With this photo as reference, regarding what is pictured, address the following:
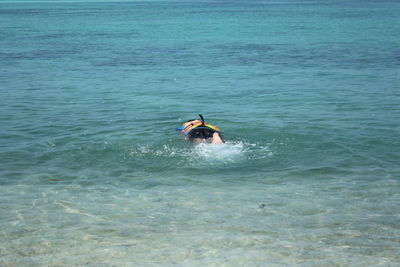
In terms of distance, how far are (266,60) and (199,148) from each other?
2012 centimetres

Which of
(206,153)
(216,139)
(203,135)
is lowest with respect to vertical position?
(206,153)

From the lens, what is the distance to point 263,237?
29.0 ft

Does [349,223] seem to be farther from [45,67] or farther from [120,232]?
[45,67]

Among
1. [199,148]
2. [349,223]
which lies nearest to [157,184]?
[199,148]

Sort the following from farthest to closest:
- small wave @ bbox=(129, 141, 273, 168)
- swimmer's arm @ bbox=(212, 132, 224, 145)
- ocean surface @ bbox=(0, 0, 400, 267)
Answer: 1. swimmer's arm @ bbox=(212, 132, 224, 145)
2. small wave @ bbox=(129, 141, 273, 168)
3. ocean surface @ bbox=(0, 0, 400, 267)

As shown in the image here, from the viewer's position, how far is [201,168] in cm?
1286

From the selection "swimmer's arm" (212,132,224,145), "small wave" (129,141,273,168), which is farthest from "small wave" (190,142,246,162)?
"swimmer's arm" (212,132,224,145)

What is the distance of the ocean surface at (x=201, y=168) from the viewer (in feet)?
28.0

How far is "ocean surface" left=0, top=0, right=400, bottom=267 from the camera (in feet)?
28.0

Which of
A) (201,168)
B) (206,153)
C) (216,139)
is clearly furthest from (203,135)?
(201,168)

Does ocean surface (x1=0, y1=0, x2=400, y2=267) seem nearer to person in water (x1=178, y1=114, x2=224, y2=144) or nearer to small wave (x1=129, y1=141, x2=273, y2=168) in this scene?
small wave (x1=129, y1=141, x2=273, y2=168)

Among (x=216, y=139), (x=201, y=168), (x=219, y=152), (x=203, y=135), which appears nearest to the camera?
(x=201, y=168)

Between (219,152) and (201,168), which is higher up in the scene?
(219,152)

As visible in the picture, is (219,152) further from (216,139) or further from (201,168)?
(201,168)
